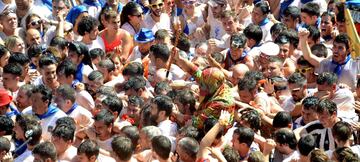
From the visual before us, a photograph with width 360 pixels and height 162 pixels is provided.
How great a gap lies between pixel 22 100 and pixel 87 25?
7.72 feet

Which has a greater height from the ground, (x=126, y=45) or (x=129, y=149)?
(x=129, y=149)

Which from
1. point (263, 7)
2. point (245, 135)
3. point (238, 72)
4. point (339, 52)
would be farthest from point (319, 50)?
point (245, 135)

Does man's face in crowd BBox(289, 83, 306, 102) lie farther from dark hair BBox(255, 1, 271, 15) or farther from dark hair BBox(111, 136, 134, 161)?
dark hair BBox(255, 1, 271, 15)

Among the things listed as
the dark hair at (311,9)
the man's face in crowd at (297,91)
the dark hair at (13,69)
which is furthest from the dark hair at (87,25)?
the man's face in crowd at (297,91)

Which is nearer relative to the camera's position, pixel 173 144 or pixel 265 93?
pixel 173 144

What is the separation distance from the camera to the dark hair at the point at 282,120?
12.5m

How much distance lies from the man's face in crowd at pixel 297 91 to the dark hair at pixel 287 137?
1.56 meters

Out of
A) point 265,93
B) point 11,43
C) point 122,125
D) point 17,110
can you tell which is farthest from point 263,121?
point 11,43

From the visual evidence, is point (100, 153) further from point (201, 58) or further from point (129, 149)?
point (201, 58)

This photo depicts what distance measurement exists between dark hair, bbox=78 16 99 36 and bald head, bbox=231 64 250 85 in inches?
87.9

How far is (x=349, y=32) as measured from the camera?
14.3 m

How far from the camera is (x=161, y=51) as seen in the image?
47.5 ft

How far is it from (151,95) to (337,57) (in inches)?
94.6

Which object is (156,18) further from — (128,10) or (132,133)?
(132,133)
